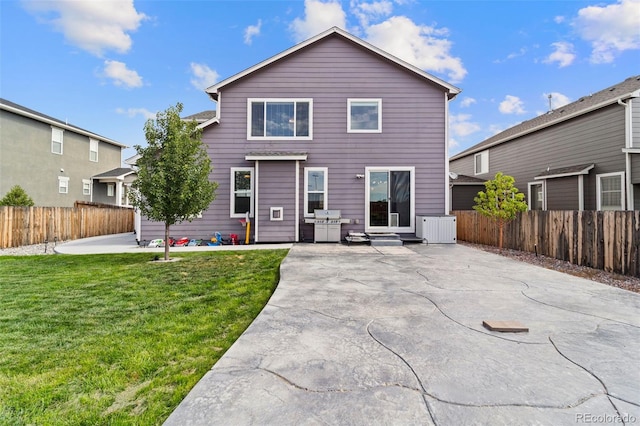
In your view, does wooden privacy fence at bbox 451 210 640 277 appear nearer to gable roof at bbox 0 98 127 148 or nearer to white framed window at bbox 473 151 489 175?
white framed window at bbox 473 151 489 175

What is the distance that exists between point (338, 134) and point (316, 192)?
2.25m

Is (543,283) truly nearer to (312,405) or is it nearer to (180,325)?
(312,405)

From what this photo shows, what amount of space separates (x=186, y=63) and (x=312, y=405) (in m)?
17.5

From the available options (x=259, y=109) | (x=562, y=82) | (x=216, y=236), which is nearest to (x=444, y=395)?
(x=216, y=236)

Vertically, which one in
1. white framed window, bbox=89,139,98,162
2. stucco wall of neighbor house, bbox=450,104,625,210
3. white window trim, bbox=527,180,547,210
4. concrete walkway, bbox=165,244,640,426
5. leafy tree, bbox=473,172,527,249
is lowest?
concrete walkway, bbox=165,244,640,426

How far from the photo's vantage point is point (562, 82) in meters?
16.1

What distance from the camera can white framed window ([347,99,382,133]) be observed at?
410 inches

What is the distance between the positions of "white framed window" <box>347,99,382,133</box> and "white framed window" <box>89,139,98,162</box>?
20.6 meters

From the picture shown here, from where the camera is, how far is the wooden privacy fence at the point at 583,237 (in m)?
5.60

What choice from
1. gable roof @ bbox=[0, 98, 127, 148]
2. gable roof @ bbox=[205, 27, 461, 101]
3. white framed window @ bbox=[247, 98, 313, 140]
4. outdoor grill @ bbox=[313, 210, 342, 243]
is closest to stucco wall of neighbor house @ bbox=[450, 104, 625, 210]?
gable roof @ bbox=[205, 27, 461, 101]

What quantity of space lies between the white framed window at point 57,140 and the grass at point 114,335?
55.1 ft

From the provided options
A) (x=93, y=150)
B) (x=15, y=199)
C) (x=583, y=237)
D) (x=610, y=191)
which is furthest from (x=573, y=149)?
(x=93, y=150)

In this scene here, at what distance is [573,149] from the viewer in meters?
12.9

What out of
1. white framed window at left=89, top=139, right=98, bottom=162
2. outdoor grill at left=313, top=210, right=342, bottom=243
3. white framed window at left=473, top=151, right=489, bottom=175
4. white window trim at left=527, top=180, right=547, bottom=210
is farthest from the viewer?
white framed window at left=89, top=139, right=98, bottom=162
